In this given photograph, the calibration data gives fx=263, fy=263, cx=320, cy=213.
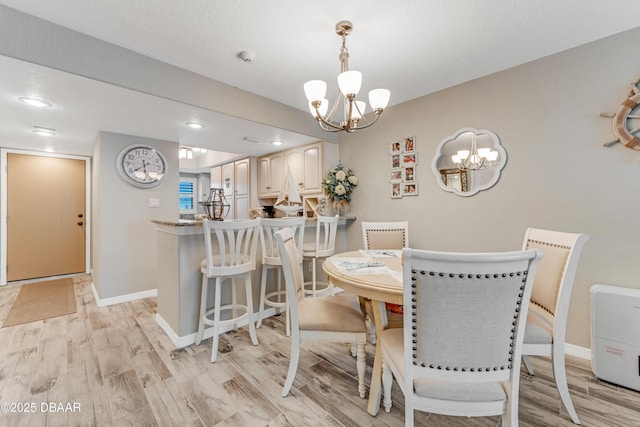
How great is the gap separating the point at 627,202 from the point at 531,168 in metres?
0.62

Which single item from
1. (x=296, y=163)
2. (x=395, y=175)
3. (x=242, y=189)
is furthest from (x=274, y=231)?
(x=242, y=189)

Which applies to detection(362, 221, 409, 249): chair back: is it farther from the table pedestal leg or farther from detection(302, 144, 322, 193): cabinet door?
detection(302, 144, 322, 193): cabinet door

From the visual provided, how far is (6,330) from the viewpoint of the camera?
2465 mm

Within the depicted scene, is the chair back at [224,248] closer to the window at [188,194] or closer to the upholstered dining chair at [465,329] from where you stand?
the upholstered dining chair at [465,329]

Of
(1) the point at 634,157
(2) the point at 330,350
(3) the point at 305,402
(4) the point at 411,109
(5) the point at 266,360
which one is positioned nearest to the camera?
(3) the point at 305,402

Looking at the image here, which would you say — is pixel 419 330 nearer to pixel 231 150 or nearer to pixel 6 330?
pixel 6 330

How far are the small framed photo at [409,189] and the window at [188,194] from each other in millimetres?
6176

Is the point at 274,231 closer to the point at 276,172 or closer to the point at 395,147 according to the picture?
the point at 395,147

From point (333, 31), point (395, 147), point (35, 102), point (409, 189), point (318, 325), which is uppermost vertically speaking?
point (333, 31)

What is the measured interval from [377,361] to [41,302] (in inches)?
161

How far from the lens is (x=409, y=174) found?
3.02 metres

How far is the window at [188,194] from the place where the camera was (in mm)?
7246

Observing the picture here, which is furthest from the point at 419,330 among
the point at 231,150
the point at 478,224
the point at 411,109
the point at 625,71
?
the point at 231,150

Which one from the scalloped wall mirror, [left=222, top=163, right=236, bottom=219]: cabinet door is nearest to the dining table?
the scalloped wall mirror
